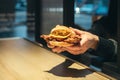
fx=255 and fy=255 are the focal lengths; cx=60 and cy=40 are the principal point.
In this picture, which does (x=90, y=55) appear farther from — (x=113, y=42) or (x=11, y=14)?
(x=11, y=14)

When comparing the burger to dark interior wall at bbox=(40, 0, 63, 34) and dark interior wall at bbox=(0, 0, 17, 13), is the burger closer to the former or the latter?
dark interior wall at bbox=(40, 0, 63, 34)

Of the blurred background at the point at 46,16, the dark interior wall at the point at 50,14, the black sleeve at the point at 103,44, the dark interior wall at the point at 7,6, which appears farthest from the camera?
the dark interior wall at the point at 7,6

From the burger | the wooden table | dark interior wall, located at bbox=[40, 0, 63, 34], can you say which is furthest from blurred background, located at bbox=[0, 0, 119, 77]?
the burger

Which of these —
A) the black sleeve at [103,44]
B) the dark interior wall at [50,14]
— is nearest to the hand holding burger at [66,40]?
the black sleeve at [103,44]

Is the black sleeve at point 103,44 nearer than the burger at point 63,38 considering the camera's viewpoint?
No

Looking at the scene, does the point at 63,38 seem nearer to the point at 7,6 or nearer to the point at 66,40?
the point at 66,40

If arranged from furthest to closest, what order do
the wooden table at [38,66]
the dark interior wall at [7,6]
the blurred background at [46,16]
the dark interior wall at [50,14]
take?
the dark interior wall at [7,6]
the dark interior wall at [50,14]
the blurred background at [46,16]
the wooden table at [38,66]

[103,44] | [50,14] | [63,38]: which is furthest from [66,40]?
[50,14]

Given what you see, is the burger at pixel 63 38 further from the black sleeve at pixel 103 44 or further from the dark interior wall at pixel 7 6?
the dark interior wall at pixel 7 6
